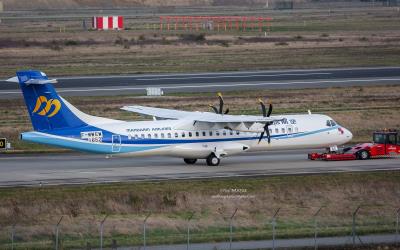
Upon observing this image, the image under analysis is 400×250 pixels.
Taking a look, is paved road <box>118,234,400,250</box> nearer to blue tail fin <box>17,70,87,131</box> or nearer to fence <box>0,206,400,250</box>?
fence <box>0,206,400,250</box>

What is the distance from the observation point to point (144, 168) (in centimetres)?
5666

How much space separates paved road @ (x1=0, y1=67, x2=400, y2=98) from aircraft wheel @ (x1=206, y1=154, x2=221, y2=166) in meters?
31.7

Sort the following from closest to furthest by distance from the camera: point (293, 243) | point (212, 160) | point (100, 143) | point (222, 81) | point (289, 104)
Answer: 1. point (293, 243)
2. point (100, 143)
3. point (212, 160)
4. point (289, 104)
5. point (222, 81)

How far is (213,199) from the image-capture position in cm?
4831

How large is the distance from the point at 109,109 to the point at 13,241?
41715mm

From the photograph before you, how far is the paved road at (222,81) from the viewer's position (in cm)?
9050

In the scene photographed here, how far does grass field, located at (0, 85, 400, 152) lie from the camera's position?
74.0 meters

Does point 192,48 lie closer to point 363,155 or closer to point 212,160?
point 363,155

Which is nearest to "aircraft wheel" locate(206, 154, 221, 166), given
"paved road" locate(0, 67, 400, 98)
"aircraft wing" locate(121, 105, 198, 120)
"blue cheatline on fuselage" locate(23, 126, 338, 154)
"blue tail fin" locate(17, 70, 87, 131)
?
"blue cheatline on fuselage" locate(23, 126, 338, 154)

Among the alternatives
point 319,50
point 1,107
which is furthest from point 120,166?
point 319,50

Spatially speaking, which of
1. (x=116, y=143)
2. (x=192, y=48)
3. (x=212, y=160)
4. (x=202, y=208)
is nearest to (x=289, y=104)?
(x=212, y=160)

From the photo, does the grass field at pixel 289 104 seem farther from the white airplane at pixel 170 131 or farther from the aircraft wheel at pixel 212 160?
the aircraft wheel at pixel 212 160

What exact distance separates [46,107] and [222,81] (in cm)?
4437

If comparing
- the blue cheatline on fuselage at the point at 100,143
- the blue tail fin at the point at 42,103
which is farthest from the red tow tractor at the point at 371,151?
the blue tail fin at the point at 42,103
